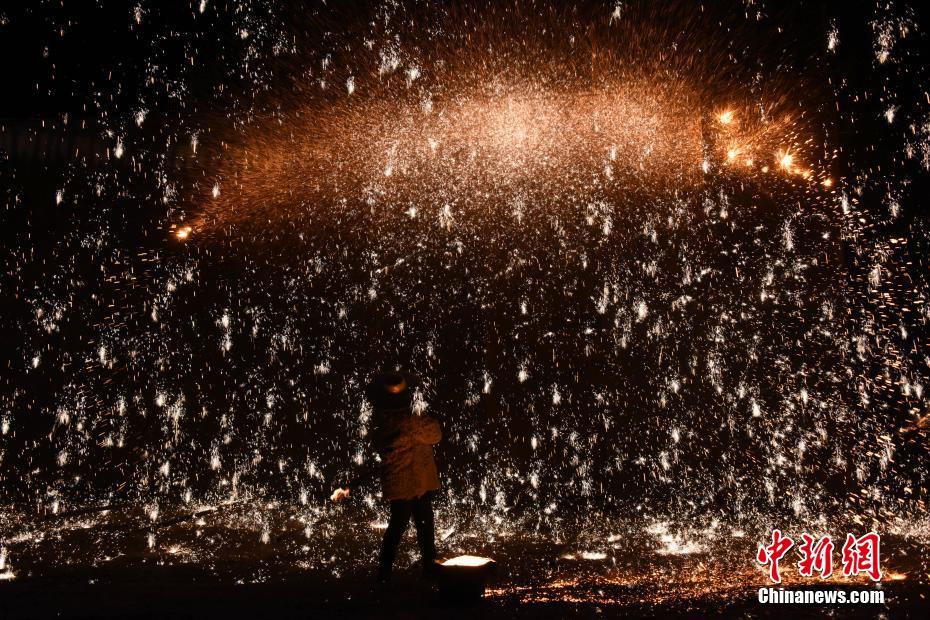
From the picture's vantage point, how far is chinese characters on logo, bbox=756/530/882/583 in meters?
3.52

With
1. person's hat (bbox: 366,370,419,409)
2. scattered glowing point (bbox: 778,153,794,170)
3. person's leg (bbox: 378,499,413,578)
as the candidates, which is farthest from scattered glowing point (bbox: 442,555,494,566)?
scattered glowing point (bbox: 778,153,794,170)

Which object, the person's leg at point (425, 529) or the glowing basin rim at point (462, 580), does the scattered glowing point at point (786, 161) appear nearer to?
the person's leg at point (425, 529)

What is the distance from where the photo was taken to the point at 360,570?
3889 millimetres

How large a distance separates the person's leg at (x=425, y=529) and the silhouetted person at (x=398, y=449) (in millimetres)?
→ 36

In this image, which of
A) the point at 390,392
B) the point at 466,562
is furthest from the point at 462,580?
the point at 390,392

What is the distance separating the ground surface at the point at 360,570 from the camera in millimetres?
3074

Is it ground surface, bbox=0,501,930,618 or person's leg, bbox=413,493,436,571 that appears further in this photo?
person's leg, bbox=413,493,436,571

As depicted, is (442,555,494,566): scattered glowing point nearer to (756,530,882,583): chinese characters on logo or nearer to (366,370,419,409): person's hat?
(366,370,419,409): person's hat

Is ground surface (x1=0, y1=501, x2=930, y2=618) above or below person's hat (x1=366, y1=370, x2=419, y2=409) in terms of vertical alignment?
below

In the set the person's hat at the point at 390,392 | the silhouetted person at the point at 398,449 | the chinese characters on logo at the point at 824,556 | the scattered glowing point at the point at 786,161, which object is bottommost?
the chinese characters on logo at the point at 824,556

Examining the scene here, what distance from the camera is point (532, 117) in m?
7.39

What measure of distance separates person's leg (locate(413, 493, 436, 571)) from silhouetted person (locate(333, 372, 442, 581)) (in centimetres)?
4

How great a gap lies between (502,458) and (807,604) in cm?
393

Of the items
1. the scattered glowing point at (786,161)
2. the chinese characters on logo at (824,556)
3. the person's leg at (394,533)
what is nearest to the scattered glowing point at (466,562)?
the person's leg at (394,533)
